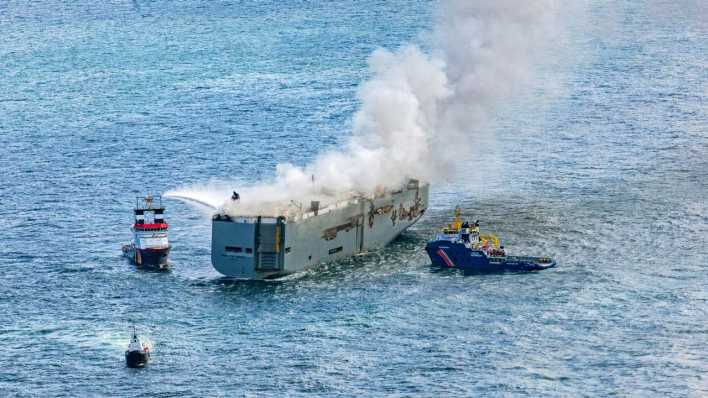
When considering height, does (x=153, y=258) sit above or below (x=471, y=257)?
below

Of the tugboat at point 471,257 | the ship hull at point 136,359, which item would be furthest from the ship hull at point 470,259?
the ship hull at point 136,359

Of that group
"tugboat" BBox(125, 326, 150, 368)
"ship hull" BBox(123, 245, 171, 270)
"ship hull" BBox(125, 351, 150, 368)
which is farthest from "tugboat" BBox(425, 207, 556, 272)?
"ship hull" BBox(125, 351, 150, 368)

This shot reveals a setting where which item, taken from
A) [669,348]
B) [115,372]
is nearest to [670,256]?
[669,348]

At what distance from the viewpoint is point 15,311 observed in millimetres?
182125

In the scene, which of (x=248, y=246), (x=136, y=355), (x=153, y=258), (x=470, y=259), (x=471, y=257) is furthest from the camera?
(x=153, y=258)

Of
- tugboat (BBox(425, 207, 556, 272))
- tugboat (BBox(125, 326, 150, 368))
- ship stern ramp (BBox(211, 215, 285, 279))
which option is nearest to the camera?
tugboat (BBox(125, 326, 150, 368))

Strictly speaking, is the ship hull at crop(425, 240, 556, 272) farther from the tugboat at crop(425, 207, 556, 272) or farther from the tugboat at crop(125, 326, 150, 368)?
the tugboat at crop(125, 326, 150, 368)

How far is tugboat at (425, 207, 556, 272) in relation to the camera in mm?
193125

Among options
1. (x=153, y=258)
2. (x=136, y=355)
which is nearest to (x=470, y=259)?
(x=153, y=258)

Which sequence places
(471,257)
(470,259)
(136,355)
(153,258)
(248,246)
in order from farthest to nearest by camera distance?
1. (153,258)
2. (470,259)
3. (471,257)
4. (248,246)
5. (136,355)

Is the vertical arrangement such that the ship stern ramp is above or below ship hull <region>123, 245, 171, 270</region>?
above

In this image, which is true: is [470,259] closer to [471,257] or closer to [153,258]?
[471,257]

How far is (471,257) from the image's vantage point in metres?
195

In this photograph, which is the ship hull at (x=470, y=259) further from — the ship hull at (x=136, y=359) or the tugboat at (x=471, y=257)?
the ship hull at (x=136, y=359)
